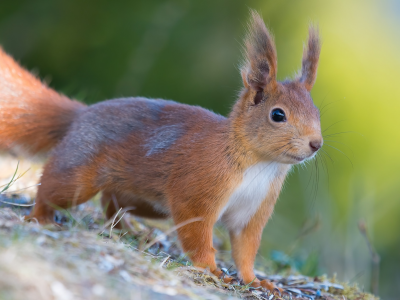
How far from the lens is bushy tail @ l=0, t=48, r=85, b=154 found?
3.97 meters

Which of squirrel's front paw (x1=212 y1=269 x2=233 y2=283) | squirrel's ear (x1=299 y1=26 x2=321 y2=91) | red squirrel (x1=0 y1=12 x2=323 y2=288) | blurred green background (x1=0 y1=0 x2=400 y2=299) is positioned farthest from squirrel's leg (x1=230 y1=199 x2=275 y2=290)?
blurred green background (x1=0 y1=0 x2=400 y2=299)

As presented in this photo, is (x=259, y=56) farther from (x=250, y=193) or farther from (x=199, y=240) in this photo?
(x=199, y=240)

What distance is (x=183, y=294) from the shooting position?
83.5 inches

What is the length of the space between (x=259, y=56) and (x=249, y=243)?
4.31 feet

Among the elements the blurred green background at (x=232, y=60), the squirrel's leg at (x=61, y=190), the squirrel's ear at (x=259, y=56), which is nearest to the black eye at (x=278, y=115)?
the squirrel's ear at (x=259, y=56)

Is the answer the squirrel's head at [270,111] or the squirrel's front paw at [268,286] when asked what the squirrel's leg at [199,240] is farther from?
the squirrel's head at [270,111]

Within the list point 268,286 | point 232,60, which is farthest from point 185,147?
point 232,60

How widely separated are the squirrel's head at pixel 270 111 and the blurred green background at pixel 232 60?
2.98 metres

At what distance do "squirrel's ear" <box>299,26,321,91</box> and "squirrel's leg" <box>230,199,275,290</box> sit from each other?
92 centimetres

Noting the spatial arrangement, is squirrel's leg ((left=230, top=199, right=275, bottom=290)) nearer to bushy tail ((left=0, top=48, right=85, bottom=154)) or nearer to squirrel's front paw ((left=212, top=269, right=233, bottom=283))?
squirrel's front paw ((left=212, top=269, right=233, bottom=283))

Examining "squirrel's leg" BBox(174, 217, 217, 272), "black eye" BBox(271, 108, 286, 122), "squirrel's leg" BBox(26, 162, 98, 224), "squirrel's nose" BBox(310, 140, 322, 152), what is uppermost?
"black eye" BBox(271, 108, 286, 122)

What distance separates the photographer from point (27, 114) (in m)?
4.01

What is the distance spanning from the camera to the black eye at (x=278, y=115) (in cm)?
326

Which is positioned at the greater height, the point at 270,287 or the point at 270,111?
the point at 270,111
